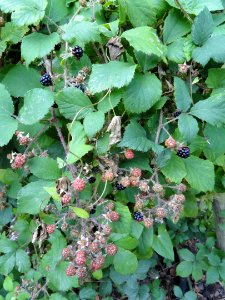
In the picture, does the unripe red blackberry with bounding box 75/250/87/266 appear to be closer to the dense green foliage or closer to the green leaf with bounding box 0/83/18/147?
the dense green foliage

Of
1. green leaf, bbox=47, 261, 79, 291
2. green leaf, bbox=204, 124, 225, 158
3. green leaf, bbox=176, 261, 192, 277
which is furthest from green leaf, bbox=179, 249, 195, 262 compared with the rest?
green leaf, bbox=204, 124, 225, 158

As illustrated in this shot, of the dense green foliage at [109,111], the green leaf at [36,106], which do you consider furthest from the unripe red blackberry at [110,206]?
the green leaf at [36,106]

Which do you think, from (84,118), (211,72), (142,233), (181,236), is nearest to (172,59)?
(211,72)

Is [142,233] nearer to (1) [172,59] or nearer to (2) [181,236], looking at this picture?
(1) [172,59]

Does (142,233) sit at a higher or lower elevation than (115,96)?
lower

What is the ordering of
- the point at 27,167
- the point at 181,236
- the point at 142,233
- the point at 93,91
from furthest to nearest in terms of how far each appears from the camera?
the point at 181,236
the point at 142,233
the point at 27,167
the point at 93,91

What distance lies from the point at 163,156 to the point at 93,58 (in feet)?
0.89

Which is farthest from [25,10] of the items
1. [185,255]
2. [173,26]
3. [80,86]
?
[185,255]

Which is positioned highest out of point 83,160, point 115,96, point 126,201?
point 115,96

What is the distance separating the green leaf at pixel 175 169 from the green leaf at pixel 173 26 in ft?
0.79

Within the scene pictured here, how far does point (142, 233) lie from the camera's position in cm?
89

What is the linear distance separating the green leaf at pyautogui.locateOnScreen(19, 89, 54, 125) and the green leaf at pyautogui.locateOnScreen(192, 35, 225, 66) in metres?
0.30

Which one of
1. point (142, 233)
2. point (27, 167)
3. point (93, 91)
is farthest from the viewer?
point (142, 233)

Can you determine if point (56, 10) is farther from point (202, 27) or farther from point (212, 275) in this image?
point (212, 275)
